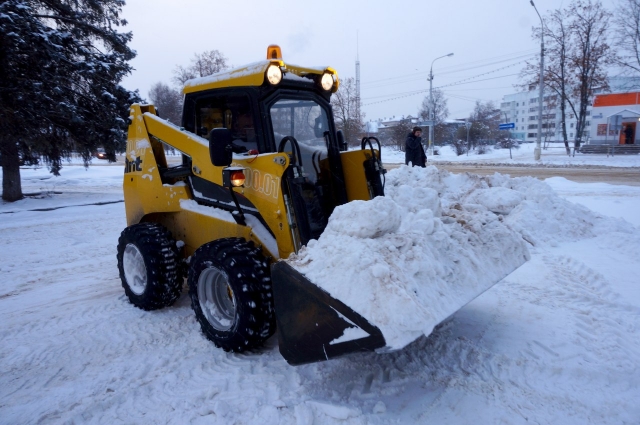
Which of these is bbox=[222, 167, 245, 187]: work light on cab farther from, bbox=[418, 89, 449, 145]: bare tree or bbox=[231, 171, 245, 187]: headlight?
Answer: bbox=[418, 89, 449, 145]: bare tree

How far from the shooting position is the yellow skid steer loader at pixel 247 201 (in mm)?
2922

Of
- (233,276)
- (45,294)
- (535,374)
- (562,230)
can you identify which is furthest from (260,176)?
(562,230)

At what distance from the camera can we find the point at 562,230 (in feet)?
23.0

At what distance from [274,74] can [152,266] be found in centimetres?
219

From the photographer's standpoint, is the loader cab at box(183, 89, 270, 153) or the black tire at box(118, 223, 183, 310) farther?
the black tire at box(118, 223, 183, 310)

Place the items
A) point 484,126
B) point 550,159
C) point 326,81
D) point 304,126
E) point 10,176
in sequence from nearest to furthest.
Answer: point 304,126 → point 326,81 → point 10,176 → point 550,159 → point 484,126

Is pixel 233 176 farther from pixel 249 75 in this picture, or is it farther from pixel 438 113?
pixel 438 113

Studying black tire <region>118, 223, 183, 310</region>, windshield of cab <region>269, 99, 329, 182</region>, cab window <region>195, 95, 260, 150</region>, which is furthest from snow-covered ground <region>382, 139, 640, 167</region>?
black tire <region>118, 223, 183, 310</region>

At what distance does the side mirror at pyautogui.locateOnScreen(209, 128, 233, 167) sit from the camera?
11.6 ft

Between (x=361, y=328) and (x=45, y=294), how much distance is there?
452cm

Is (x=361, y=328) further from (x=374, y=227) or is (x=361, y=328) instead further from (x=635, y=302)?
(x=635, y=302)

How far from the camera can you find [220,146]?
11.6ft

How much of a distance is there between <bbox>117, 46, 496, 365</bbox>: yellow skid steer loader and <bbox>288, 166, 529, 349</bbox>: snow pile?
110mm

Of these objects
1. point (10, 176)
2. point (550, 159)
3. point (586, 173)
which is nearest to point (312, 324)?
point (10, 176)
